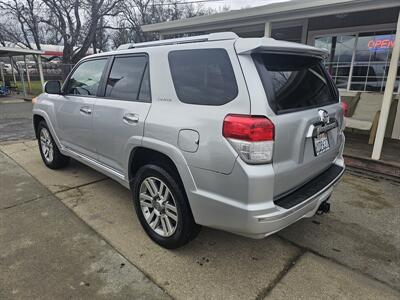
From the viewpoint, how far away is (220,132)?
6.48ft

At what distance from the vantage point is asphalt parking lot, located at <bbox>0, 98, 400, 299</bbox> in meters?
2.18

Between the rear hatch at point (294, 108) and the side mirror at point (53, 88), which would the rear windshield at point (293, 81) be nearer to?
the rear hatch at point (294, 108)

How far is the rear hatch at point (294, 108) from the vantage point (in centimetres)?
196

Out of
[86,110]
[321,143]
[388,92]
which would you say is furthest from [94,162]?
[388,92]

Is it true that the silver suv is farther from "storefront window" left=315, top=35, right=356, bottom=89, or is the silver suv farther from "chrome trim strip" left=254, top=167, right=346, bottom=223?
"storefront window" left=315, top=35, right=356, bottom=89

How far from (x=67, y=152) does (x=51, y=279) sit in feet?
7.12

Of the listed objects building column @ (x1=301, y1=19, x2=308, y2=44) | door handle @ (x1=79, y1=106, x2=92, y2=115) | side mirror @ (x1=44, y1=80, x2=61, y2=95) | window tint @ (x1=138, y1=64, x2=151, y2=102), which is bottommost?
door handle @ (x1=79, y1=106, x2=92, y2=115)

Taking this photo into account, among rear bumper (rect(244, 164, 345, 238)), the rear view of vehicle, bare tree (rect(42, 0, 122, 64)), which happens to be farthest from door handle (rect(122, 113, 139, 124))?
bare tree (rect(42, 0, 122, 64))

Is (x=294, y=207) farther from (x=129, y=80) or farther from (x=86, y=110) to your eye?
(x=86, y=110)

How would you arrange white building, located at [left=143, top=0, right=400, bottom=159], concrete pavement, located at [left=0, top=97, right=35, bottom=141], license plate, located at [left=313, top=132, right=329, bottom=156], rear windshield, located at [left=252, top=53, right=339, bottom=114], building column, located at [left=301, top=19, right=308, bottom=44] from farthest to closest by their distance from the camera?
building column, located at [left=301, top=19, right=308, bottom=44], concrete pavement, located at [left=0, top=97, right=35, bottom=141], white building, located at [left=143, top=0, right=400, bottom=159], license plate, located at [left=313, top=132, right=329, bottom=156], rear windshield, located at [left=252, top=53, right=339, bottom=114]

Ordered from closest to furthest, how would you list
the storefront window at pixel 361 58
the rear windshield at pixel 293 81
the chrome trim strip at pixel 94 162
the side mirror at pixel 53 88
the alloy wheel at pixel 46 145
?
the rear windshield at pixel 293 81
the chrome trim strip at pixel 94 162
the side mirror at pixel 53 88
the alloy wheel at pixel 46 145
the storefront window at pixel 361 58

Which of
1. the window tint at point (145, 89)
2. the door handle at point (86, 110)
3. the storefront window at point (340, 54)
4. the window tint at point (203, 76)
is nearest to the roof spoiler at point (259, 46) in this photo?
the window tint at point (203, 76)

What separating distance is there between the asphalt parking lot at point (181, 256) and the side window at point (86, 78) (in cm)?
134

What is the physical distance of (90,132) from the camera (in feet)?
11.1
